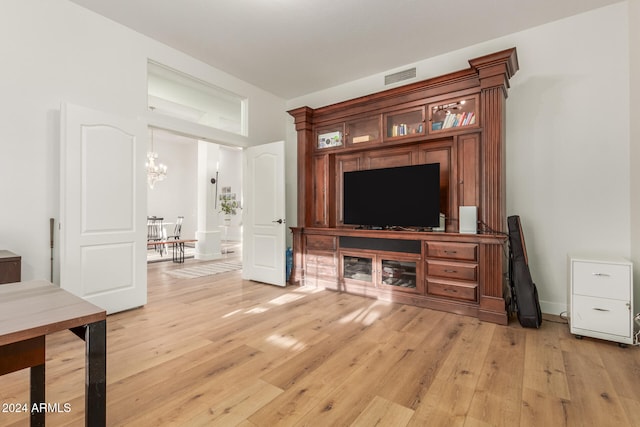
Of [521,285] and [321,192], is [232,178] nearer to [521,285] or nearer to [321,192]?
[321,192]

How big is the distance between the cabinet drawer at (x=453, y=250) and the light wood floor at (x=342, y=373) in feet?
2.02

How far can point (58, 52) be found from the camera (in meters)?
2.84

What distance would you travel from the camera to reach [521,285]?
2.82 metres

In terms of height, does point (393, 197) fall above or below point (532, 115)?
below

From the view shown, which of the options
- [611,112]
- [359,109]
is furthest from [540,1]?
[359,109]

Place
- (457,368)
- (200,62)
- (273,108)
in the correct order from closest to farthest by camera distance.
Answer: (457,368)
(200,62)
(273,108)

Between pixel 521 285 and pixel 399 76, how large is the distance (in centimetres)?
301

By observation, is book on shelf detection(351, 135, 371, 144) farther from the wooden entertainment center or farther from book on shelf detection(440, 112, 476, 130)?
book on shelf detection(440, 112, 476, 130)

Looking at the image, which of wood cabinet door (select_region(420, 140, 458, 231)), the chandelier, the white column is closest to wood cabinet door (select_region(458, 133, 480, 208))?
wood cabinet door (select_region(420, 140, 458, 231))

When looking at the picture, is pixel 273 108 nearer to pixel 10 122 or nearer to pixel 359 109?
pixel 359 109

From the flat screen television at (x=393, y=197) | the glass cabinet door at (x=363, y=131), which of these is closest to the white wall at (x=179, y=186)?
the glass cabinet door at (x=363, y=131)

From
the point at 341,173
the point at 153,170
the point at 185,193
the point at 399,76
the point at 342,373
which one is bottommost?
the point at 342,373

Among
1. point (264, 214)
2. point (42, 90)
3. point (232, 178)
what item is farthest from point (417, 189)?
point (232, 178)

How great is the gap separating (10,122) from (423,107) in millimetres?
4104
